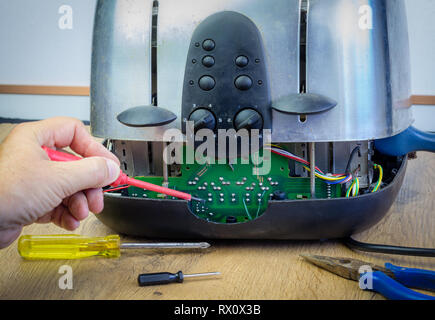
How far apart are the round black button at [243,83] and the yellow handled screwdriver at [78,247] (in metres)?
0.19

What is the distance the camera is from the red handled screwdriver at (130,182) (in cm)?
45

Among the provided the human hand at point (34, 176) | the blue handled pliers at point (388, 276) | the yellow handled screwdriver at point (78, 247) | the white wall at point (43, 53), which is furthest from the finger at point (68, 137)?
the white wall at point (43, 53)

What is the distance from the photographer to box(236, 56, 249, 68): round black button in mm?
486

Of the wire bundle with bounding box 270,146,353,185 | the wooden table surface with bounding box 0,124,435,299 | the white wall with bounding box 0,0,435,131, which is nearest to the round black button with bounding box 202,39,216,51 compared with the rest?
the wire bundle with bounding box 270,146,353,185

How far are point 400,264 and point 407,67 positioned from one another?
9.9 inches

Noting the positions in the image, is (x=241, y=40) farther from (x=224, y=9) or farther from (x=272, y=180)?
(x=272, y=180)

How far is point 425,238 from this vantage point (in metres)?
0.59

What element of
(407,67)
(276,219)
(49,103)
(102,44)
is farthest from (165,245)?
(49,103)

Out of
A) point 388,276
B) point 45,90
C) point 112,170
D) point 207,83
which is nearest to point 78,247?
point 112,170

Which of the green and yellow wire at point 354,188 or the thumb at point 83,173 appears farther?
the green and yellow wire at point 354,188

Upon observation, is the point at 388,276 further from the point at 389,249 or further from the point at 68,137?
the point at 68,137

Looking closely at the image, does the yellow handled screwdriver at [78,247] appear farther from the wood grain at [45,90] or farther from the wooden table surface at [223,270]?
the wood grain at [45,90]

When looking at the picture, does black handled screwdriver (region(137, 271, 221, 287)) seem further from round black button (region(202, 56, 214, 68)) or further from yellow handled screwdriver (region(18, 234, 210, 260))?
round black button (region(202, 56, 214, 68))

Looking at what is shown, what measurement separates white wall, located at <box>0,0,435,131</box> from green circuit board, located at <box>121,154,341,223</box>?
3.23 ft
